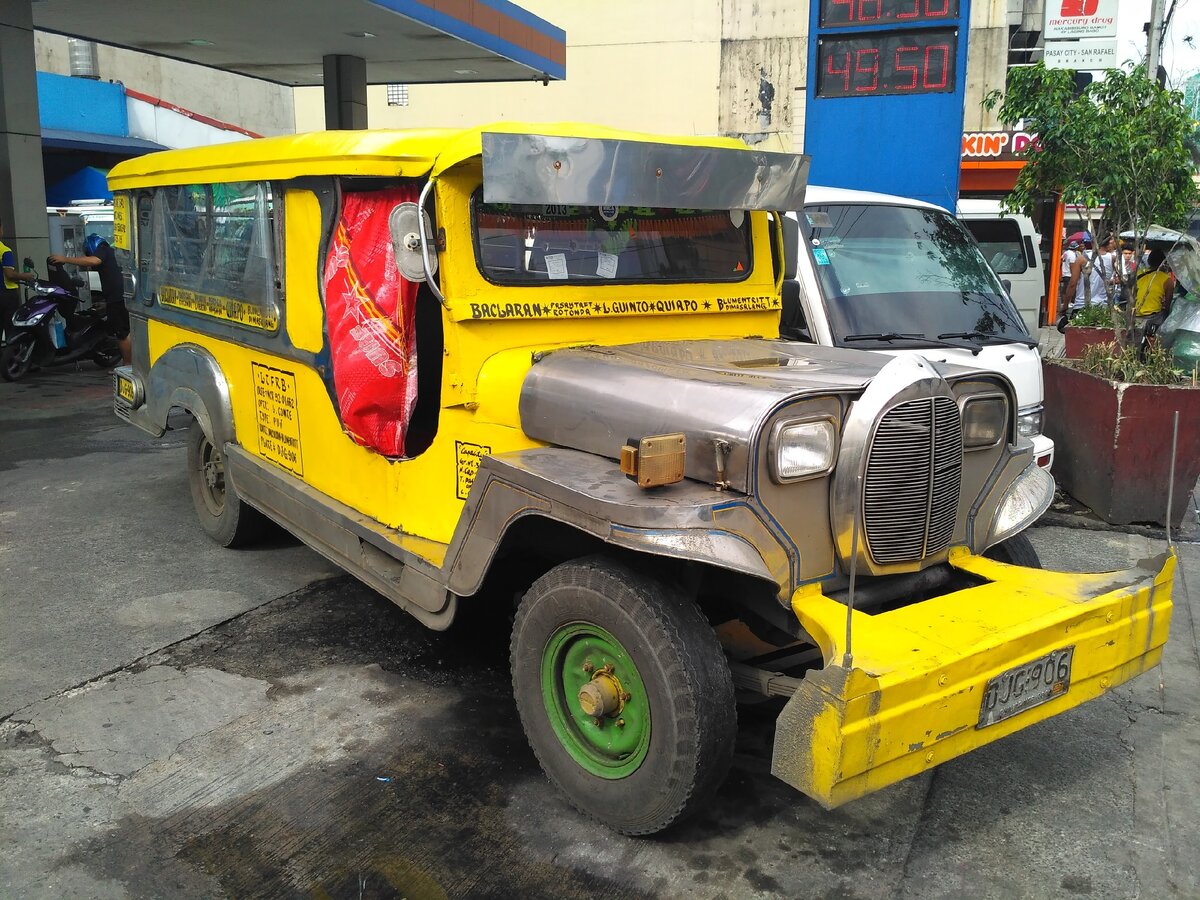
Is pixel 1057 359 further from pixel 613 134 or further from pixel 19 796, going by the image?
pixel 19 796

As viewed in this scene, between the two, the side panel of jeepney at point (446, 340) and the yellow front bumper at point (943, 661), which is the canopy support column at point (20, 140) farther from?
the yellow front bumper at point (943, 661)

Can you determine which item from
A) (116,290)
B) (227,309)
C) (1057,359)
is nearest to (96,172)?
(116,290)

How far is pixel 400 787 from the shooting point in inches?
132

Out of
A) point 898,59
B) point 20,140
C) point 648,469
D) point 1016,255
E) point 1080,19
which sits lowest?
point 648,469

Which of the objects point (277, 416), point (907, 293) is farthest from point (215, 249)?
point (907, 293)

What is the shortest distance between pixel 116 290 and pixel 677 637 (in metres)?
10.5

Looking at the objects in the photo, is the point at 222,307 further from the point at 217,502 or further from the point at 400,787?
the point at 400,787

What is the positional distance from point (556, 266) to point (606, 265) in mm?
222

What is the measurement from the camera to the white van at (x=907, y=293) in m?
6.04

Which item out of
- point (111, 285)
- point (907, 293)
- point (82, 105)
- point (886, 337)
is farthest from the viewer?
point (82, 105)

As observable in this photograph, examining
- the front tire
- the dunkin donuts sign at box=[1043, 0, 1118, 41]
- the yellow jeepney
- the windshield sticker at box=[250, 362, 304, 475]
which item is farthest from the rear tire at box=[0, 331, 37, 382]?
the dunkin donuts sign at box=[1043, 0, 1118, 41]

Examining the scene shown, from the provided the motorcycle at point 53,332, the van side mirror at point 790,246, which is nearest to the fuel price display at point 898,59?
the van side mirror at point 790,246

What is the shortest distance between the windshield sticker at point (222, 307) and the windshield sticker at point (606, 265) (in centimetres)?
168

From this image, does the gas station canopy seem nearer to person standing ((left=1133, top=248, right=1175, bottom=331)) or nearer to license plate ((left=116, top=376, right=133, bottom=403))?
license plate ((left=116, top=376, right=133, bottom=403))
